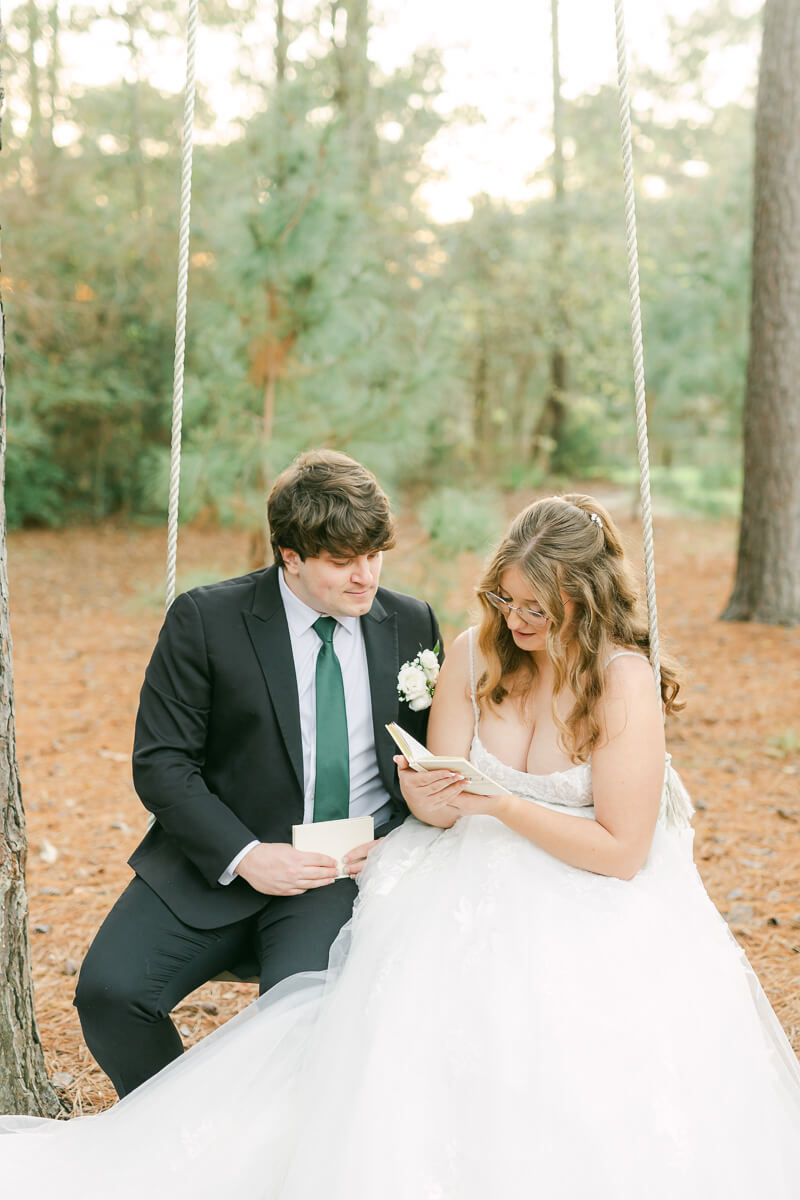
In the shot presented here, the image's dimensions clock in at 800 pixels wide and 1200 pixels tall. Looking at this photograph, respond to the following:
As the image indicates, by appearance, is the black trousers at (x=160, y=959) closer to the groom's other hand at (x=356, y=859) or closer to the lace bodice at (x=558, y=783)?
the groom's other hand at (x=356, y=859)

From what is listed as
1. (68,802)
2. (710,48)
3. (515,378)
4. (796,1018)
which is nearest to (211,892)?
(796,1018)

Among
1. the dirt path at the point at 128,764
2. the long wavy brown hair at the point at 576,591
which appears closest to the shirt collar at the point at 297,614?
the long wavy brown hair at the point at 576,591

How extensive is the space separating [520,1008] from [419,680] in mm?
922

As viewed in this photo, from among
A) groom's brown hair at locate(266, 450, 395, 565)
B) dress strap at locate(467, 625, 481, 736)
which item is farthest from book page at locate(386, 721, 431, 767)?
groom's brown hair at locate(266, 450, 395, 565)

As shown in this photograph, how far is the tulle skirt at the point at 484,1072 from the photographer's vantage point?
1.91 m

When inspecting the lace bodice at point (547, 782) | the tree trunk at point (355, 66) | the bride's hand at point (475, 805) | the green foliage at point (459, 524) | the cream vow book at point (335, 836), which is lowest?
the cream vow book at point (335, 836)

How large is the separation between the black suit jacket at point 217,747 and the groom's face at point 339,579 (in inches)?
4.4

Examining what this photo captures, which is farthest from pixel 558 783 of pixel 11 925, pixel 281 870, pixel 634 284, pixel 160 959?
pixel 11 925

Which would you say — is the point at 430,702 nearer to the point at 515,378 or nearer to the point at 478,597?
the point at 478,597

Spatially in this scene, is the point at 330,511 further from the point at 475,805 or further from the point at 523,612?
the point at 475,805

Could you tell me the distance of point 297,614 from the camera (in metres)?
2.86

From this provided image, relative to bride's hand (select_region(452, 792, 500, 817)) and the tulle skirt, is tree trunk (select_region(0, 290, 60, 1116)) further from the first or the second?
bride's hand (select_region(452, 792, 500, 817))

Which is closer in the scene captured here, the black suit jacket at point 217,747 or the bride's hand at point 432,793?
the bride's hand at point 432,793

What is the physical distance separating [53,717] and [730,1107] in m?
5.60
